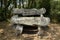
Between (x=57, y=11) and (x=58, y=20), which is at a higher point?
(x=57, y=11)

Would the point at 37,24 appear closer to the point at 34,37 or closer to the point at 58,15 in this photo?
the point at 34,37

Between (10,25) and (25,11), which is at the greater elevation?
(25,11)

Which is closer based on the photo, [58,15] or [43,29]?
[43,29]

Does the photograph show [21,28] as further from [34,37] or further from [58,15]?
[58,15]

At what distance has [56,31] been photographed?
19.2 feet

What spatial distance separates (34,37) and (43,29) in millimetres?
633

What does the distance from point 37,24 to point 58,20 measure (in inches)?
64.5

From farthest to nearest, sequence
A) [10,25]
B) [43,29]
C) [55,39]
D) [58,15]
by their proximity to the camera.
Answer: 1. [58,15]
2. [10,25]
3. [43,29]
4. [55,39]

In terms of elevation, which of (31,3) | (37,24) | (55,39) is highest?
(31,3)

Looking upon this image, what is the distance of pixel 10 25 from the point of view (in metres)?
6.28

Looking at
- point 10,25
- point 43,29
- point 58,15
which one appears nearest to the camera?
point 43,29

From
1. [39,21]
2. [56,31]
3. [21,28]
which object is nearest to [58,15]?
[56,31]

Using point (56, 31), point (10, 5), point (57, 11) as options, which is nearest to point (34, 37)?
point (56, 31)

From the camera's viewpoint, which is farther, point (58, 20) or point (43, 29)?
point (58, 20)
